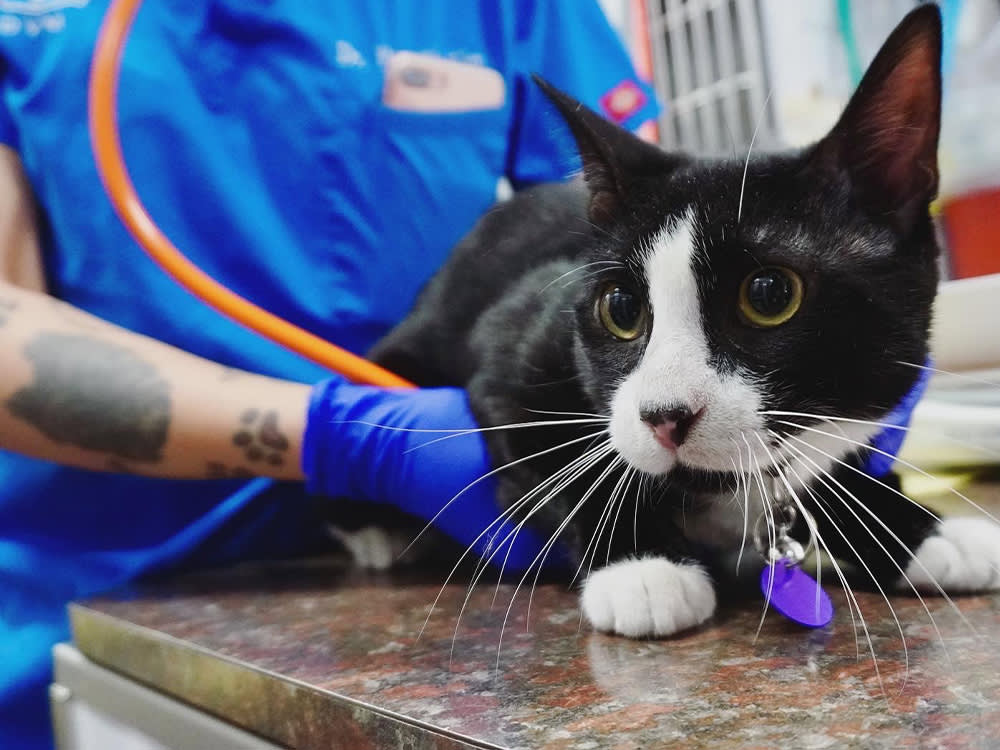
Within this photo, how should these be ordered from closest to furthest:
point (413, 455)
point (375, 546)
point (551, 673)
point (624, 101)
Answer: point (551, 673) < point (413, 455) < point (375, 546) < point (624, 101)

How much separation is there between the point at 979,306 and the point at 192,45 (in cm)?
98

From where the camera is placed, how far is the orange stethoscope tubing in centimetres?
73

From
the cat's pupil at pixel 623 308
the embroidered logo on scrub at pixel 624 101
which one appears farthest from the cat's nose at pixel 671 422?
the embroidered logo on scrub at pixel 624 101

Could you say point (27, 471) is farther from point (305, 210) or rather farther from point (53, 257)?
point (305, 210)

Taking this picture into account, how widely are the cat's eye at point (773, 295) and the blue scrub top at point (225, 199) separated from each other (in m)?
0.29

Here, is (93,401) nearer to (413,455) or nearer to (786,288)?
(413,455)

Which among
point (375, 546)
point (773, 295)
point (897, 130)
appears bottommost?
point (375, 546)

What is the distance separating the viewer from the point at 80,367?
0.79 meters

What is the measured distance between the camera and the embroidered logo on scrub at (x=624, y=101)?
117 centimetres

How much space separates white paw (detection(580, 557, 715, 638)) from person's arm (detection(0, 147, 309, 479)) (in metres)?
0.34

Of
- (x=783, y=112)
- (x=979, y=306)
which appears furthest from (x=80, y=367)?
(x=979, y=306)

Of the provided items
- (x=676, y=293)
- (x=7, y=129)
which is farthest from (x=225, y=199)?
(x=676, y=293)

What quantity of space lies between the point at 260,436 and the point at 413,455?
0.48 feet

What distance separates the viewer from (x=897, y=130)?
1.87ft
